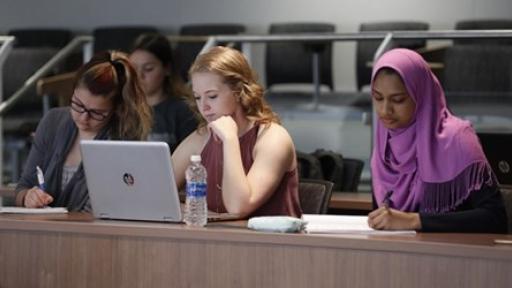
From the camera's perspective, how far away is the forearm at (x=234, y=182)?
332 centimetres

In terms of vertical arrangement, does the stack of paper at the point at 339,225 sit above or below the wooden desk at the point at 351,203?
above

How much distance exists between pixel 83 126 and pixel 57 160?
0.15 meters

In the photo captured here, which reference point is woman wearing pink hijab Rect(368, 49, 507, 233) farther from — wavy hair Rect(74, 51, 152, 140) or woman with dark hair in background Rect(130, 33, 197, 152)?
woman with dark hair in background Rect(130, 33, 197, 152)

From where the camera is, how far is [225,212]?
351 centimetres

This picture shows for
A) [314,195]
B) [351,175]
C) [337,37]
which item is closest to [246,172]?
[314,195]

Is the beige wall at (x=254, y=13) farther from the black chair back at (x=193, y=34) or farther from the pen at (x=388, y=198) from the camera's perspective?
the pen at (x=388, y=198)

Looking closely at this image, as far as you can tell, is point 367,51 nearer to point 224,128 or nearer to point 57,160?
point 57,160

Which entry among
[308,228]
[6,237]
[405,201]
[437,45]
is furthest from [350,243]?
[437,45]

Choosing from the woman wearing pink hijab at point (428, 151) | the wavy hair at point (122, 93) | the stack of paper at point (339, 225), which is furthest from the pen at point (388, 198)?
the wavy hair at point (122, 93)

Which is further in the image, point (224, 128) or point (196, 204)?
point (224, 128)

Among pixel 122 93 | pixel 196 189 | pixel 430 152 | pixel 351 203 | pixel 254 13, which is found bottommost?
pixel 351 203

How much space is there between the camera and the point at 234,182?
3.31 metres

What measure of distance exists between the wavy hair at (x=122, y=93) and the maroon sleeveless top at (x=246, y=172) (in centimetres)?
30

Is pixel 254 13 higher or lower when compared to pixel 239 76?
higher
